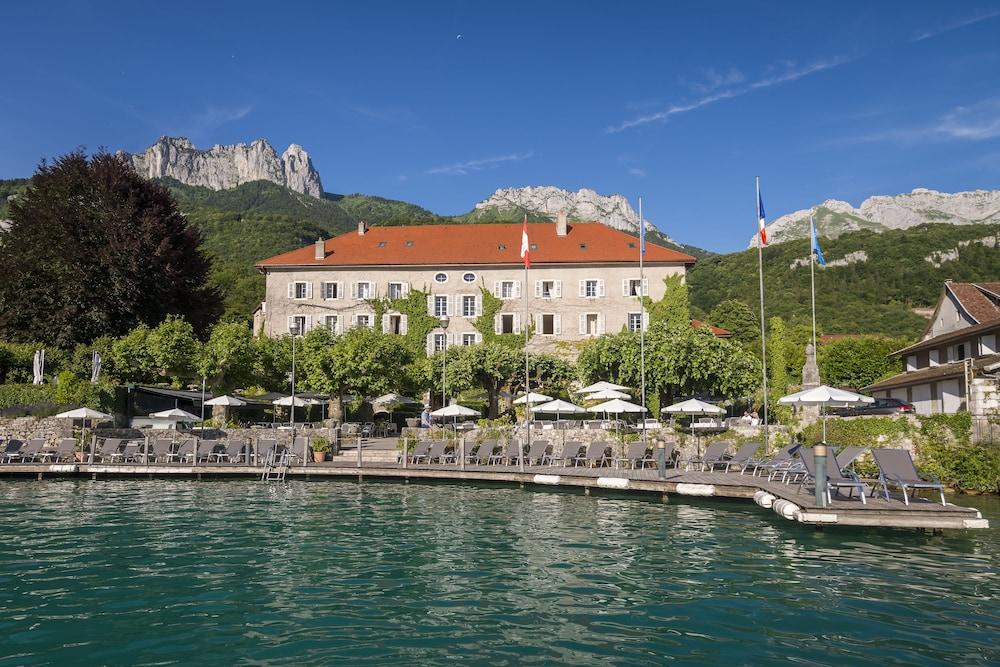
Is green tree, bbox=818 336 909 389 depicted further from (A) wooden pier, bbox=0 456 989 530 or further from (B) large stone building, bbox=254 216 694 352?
(A) wooden pier, bbox=0 456 989 530

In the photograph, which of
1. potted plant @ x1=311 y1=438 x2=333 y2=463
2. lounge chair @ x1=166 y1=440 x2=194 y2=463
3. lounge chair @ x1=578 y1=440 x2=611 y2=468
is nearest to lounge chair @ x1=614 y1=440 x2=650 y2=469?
lounge chair @ x1=578 y1=440 x2=611 y2=468

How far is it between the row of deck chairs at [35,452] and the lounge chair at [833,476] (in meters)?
24.7

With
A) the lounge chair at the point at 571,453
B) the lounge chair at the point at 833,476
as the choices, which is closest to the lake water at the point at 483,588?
the lounge chair at the point at 833,476

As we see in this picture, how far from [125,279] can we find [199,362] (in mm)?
7622

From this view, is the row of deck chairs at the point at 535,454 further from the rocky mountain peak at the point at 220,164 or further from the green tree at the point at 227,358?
the rocky mountain peak at the point at 220,164

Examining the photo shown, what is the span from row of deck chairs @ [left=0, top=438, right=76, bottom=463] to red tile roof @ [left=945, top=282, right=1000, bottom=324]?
3953 cm

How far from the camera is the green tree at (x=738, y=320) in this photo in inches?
2586

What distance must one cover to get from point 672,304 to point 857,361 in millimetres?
16896

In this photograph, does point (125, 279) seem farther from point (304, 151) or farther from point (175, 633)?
point (304, 151)

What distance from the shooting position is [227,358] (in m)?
33.6

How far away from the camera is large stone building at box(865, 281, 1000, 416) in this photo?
22.8 metres

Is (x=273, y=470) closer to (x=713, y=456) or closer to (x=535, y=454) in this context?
(x=535, y=454)

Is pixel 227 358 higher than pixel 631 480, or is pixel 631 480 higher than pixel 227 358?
pixel 227 358

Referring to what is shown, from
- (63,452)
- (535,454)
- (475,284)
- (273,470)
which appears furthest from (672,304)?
(63,452)
